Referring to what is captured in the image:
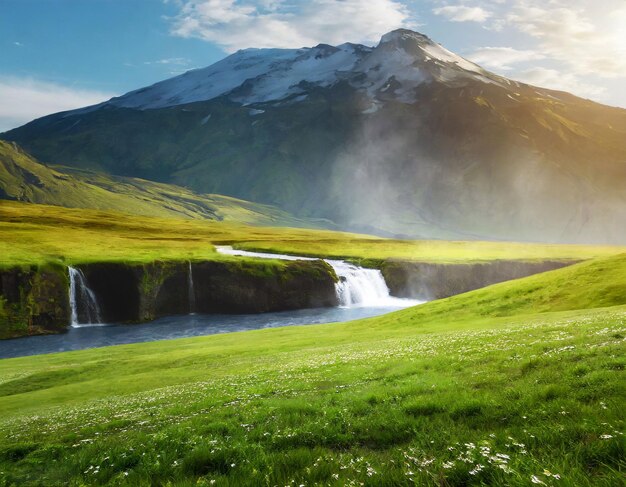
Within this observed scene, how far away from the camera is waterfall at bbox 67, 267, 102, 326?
290 ft

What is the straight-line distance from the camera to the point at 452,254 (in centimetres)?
14362

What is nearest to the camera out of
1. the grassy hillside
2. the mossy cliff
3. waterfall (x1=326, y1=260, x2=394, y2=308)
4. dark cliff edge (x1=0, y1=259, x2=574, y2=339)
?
dark cliff edge (x1=0, y1=259, x2=574, y2=339)

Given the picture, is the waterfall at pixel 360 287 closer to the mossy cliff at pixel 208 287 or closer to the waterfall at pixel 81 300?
the mossy cliff at pixel 208 287

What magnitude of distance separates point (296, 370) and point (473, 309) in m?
36.5

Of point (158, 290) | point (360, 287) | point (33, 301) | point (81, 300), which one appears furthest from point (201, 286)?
point (360, 287)

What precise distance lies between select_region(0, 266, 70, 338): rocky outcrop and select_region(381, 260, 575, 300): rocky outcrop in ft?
257

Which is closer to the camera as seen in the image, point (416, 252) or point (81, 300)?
point (81, 300)

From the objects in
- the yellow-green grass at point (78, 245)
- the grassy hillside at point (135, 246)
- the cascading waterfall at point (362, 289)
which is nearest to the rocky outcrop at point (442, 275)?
the cascading waterfall at point (362, 289)

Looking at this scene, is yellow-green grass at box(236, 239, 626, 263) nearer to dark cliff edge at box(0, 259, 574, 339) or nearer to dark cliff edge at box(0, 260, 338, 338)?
dark cliff edge at box(0, 259, 574, 339)

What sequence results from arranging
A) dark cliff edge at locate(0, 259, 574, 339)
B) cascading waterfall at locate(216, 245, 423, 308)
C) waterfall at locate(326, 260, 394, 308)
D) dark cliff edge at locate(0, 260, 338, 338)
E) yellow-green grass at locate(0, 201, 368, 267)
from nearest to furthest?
dark cliff edge at locate(0, 260, 338, 338)
dark cliff edge at locate(0, 259, 574, 339)
yellow-green grass at locate(0, 201, 368, 267)
cascading waterfall at locate(216, 245, 423, 308)
waterfall at locate(326, 260, 394, 308)

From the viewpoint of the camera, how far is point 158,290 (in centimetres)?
9931

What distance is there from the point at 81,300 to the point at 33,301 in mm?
8881

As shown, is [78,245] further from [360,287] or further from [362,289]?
[362,289]

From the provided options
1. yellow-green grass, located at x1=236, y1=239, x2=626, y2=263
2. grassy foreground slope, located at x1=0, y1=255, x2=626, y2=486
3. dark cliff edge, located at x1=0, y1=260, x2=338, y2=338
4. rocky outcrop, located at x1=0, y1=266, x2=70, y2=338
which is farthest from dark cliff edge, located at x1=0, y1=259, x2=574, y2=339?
grassy foreground slope, located at x1=0, y1=255, x2=626, y2=486
